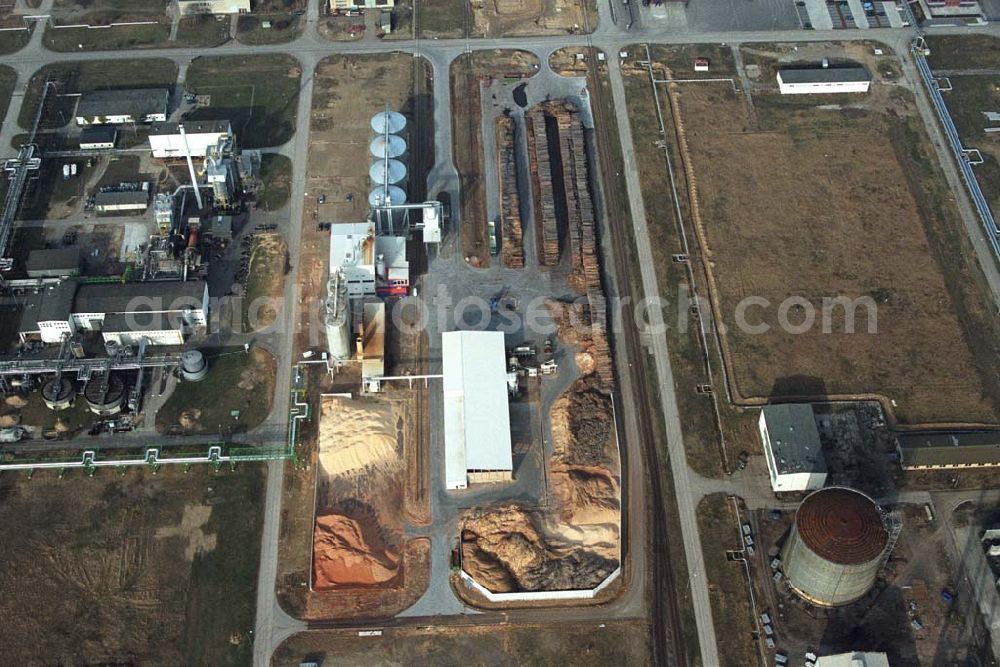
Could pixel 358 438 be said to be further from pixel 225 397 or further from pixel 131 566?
pixel 131 566

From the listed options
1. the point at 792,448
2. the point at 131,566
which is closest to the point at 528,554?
the point at 792,448

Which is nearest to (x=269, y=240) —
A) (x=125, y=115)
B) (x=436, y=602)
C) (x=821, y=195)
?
(x=125, y=115)

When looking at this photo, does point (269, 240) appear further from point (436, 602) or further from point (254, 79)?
point (436, 602)

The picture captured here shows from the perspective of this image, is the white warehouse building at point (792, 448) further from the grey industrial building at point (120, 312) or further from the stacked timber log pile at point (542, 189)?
the grey industrial building at point (120, 312)

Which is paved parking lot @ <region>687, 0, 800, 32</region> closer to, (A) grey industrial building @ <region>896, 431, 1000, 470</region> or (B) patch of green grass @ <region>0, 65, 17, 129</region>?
(A) grey industrial building @ <region>896, 431, 1000, 470</region>

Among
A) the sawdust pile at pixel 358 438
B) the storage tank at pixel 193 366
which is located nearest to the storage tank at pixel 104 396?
the storage tank at pixel 193 366

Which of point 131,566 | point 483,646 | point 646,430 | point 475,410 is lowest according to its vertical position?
point 483,646
